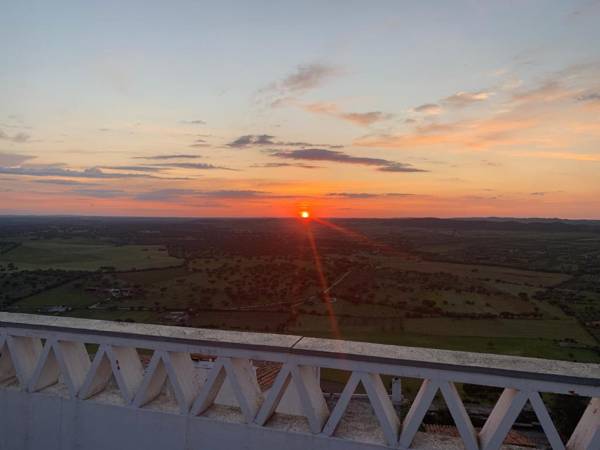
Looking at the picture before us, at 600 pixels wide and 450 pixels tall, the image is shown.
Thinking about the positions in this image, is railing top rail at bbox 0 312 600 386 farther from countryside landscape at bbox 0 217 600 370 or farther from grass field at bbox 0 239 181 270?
grass field at bbox 0 239 181 270

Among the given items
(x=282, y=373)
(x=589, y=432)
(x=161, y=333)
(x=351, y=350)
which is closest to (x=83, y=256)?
(x=161, y=333)

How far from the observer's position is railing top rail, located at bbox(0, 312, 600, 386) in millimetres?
Answer: 3049

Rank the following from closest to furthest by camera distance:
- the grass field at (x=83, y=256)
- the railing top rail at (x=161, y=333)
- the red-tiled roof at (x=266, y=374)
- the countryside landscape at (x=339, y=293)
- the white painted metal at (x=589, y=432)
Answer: the white painted metal at (x=589, y=432), the railing top rail at (x=161, y=333), the red-tiled roof at (x=266, y=374), the countryside landscape at (x=339, y=293), the grass field at (x=83, y=256)

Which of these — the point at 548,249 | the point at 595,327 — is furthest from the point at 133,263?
the point at 548,249

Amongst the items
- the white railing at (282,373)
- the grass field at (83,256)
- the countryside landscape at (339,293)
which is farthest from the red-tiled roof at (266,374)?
the grass field at (83,256)

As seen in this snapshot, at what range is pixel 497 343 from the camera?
33.6m

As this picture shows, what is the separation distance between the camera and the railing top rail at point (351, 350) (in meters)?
3.05

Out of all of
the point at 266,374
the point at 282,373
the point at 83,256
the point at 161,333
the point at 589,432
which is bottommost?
the point at 83,256

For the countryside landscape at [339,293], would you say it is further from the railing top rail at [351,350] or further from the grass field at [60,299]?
the railing top rail at [351,350]

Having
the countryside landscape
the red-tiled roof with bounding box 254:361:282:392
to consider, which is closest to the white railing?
the red-tiled roof with bounding box 254:361:282:392

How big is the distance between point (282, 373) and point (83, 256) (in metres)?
84.2

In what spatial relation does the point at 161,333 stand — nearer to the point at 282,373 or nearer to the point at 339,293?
the point at 282,373

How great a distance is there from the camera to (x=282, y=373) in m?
3.56

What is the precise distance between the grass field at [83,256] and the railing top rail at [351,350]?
67881 millimetres
